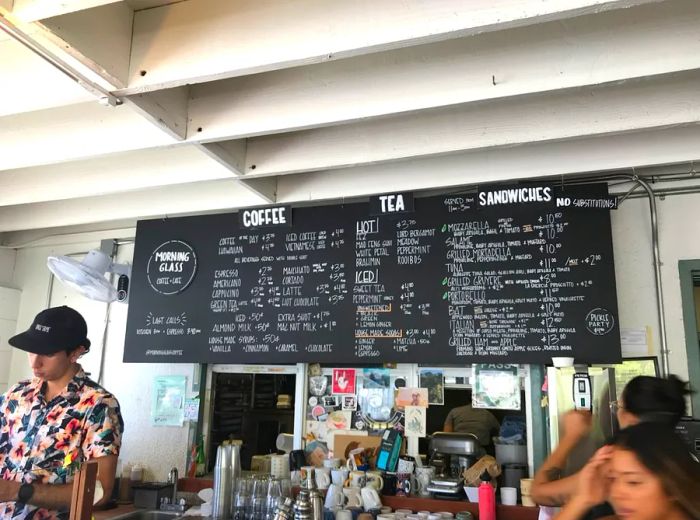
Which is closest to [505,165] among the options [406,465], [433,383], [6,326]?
[433,383]

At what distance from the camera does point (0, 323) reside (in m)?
4.98

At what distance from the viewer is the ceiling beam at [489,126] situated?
2652 mm

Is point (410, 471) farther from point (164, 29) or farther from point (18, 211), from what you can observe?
point (18, 211)

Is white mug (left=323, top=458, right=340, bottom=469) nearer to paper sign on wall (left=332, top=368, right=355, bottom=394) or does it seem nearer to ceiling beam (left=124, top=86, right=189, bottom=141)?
paper sign on wall (left=332, top=368, right=355, bottom=394)

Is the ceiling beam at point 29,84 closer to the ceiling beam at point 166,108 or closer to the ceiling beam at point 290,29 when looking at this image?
the ceiling beam at point 166,108

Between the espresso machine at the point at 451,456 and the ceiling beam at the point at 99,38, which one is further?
the espresso machine at the point at 451,456

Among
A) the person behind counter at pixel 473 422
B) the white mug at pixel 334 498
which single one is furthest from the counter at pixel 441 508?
the person behind counter at pixel 473 422

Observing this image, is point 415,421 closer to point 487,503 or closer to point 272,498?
point 487,503

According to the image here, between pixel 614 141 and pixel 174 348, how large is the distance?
3.22 m

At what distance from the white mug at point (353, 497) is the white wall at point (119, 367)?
1.49 metres

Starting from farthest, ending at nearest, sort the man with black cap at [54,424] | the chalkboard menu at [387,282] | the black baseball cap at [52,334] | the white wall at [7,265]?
the white wall at [7,265] → the chalkboard menu at [387,282] → the black baseball cap at [52,334] → the man with black cap at [54,424]

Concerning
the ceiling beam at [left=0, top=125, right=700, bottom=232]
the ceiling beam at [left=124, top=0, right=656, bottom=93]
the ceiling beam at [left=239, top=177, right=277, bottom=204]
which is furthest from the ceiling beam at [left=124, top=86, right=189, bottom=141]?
the ceiling beam at [left=0, top=125, right=700, bottom=232]

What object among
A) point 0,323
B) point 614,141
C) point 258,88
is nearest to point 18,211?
point 0,323

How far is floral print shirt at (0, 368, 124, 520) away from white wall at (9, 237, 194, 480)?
6.36 ft
